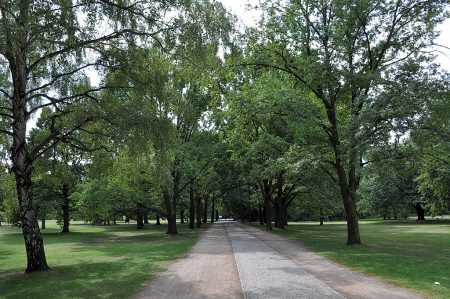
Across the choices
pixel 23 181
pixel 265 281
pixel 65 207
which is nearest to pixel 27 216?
pixel 23 181

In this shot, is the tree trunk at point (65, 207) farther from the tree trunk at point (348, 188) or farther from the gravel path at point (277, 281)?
the gravel path at point (277, 281)

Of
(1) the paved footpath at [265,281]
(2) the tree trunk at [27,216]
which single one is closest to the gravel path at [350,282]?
(1) the paved footpath at [265,281]

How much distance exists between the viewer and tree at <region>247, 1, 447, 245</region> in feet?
61.9

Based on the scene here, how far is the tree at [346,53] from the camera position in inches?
743

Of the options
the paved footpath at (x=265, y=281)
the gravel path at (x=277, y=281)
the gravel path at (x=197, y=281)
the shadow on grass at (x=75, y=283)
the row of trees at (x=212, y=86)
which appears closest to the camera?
the gravel path at (x=277, y=281)

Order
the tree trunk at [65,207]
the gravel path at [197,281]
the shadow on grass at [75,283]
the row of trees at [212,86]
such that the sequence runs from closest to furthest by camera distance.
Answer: the gravel path at [197,281], the shadow on grass at [75,283], the row of trees at [212,86], the tree trunk at [65,207]

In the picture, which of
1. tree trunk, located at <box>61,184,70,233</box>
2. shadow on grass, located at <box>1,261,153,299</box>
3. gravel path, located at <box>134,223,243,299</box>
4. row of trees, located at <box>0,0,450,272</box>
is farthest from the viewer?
tree trunk, located at <box>61,184,70,233</box>

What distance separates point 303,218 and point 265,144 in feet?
232

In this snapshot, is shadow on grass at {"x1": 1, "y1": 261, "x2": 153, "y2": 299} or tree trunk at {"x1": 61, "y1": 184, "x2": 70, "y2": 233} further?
tree trunk at {"x1": 61, "y1": 184, "x2": 70, "y2": 233}

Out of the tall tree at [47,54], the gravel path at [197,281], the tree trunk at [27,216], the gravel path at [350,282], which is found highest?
the tall tree at [47,54]

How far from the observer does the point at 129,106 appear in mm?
13680

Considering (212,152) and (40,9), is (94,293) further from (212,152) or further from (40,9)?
(212,152)

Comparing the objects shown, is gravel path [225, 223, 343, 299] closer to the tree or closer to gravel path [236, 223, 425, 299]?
gravel path [236, 223, 425, 299]

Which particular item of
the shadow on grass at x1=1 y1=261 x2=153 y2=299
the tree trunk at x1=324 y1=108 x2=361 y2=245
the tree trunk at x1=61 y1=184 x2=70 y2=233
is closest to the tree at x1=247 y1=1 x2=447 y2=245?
the tree trunk at x1=324 y1=108 x2=361 y2=245
